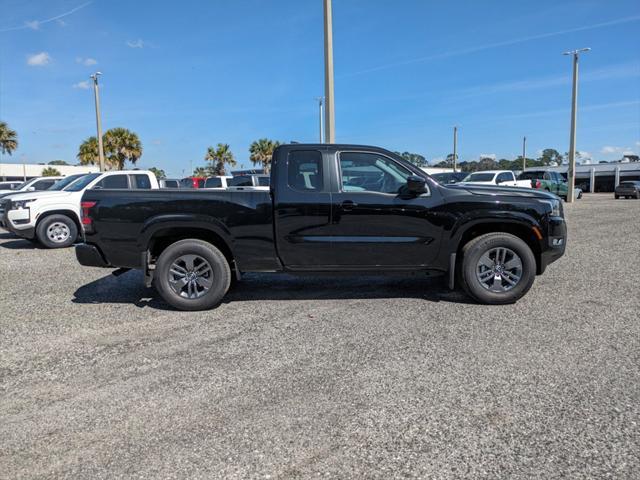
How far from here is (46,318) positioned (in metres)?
5.43

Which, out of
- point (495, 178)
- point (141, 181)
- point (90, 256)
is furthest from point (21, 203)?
point (495, 178)

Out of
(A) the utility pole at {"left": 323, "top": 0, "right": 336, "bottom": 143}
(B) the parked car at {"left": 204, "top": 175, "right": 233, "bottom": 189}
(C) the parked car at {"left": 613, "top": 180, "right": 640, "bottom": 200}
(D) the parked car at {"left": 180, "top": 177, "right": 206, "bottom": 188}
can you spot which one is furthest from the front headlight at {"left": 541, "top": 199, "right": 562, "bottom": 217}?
(C) the parked car at {"left": 613, "top": 180, "right": 640, "bottom": 200}

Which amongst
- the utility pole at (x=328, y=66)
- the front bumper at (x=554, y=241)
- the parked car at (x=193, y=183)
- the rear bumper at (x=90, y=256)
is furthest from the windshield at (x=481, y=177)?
the rear bumper at (x=90, y=256)

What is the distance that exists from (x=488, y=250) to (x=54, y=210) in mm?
9836

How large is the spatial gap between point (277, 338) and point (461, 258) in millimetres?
2529

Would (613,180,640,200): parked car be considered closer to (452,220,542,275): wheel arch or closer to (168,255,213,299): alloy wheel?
(452,220,542,275): wheel arch

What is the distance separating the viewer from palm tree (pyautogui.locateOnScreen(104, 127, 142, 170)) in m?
41.0

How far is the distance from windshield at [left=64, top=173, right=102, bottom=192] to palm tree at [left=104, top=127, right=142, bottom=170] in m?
31.8

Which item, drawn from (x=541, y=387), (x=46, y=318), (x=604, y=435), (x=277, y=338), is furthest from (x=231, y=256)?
(x=604, y=435)

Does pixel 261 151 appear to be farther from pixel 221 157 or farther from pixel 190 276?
pixel 190 276

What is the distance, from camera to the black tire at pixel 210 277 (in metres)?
5.58

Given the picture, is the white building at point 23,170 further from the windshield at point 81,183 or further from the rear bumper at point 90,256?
the rear bumper at point 90,256

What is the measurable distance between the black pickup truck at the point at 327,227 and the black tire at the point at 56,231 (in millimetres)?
6362

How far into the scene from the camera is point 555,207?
19.2ft
